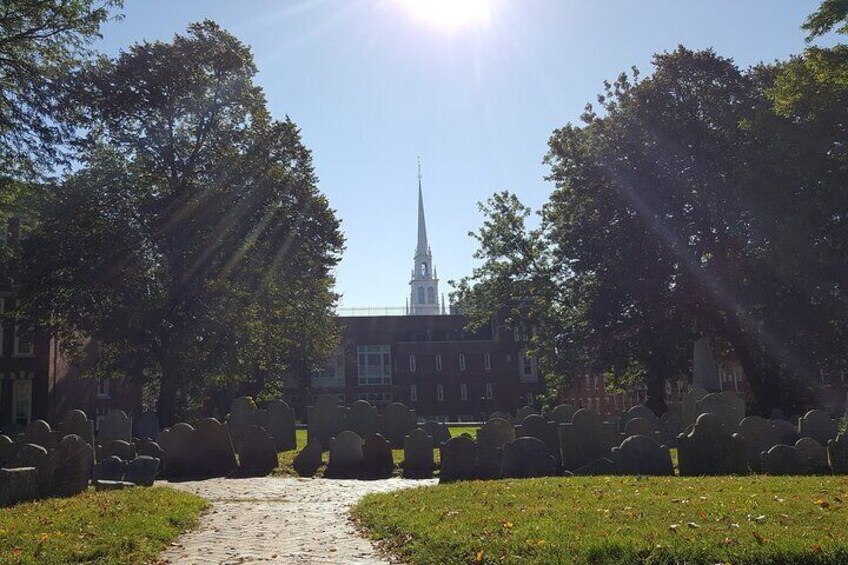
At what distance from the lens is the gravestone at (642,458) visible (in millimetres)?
14820

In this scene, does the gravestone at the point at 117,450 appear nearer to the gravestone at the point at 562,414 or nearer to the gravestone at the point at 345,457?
the gravestone at the point at 345,457

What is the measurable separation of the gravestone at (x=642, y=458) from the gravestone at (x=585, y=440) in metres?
1.59

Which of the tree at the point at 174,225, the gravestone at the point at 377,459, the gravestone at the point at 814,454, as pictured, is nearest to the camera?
the gravestone at the point at 814,454

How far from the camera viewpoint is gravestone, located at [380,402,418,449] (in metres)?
25.6

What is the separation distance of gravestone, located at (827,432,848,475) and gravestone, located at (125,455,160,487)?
12931 millimetres

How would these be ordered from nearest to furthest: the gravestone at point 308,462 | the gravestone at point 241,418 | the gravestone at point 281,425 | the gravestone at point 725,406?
the gravestone at point 308,462, the gravestone at point 725,406, the gravestone at point 241,418, the gravestone at point 281,425

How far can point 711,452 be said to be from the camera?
14.8 meters

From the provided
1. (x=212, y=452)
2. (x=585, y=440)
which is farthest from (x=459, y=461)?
(x=212, y=452)

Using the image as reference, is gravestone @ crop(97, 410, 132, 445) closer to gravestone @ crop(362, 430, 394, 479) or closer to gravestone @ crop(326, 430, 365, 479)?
gravestone @ crop(326, 430, 365, 479)

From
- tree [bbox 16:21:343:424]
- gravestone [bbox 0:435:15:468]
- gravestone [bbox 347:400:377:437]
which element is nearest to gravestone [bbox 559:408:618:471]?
gravestone [bbox 347:400:377:437]

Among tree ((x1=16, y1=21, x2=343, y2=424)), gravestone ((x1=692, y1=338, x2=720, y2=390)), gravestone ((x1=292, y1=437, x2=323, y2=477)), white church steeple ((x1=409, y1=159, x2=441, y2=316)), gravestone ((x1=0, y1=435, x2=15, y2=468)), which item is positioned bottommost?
gravestone ((x1=292, y1=437, x2=323, y2=477))

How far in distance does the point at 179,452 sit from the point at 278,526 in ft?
31.4

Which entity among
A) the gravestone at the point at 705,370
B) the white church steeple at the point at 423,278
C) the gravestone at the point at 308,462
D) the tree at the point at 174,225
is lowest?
the gravestone at the point at 308,462

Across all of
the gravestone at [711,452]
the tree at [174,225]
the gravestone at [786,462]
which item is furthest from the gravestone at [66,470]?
the tree at [174,225]
